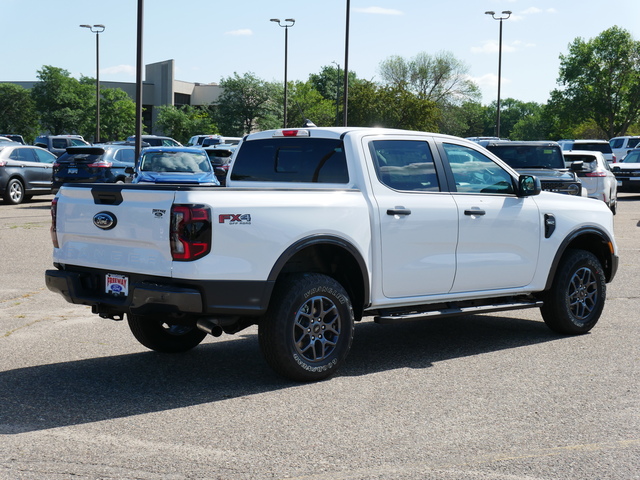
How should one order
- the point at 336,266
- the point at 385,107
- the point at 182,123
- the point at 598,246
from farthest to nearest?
the point at 182,123 < the point at 385,107 < the point at 598,246 < the point at 336,266

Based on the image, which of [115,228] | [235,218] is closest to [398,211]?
[235,218]

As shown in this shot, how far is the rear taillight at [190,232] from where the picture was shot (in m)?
5.58

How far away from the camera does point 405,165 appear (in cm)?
700

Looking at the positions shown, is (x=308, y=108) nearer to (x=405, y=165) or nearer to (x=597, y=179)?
(x=597, y=179)

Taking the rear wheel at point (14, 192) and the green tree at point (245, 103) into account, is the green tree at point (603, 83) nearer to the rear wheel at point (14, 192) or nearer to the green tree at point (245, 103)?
the green tree at point (245, 103)

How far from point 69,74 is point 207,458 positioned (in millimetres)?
77533

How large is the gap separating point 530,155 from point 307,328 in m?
13.3

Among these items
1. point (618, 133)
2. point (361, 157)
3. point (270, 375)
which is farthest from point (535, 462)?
point (618, 133)

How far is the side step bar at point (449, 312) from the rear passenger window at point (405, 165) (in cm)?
96

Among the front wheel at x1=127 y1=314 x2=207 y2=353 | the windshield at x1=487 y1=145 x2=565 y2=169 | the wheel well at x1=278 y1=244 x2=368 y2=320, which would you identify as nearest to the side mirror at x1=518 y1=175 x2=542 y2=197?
the wheel well at x1=278 y1=244 x2=368 y2=320

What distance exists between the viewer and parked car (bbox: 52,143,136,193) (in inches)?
919

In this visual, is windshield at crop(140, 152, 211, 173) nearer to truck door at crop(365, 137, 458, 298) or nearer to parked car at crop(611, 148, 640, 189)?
truck door at crop(365, 137, 458, 298)

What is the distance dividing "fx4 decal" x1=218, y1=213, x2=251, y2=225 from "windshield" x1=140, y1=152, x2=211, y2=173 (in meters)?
13.7

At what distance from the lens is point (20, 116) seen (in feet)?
247
